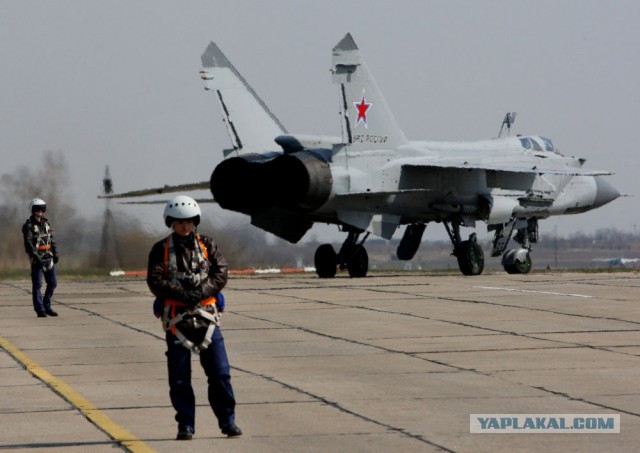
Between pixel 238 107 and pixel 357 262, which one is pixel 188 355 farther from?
pixel 357 262

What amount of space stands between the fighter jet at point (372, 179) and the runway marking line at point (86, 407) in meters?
13.9

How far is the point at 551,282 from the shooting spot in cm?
2628

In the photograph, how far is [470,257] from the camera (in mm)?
30938

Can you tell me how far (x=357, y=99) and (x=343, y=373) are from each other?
56.8ft

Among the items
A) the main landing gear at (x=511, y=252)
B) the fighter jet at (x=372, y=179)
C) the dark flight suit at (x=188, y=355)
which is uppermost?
the fighter jet at (x=372, y=179)

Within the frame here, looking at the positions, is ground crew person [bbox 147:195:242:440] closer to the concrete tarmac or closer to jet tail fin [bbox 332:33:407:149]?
the concrete tarmac

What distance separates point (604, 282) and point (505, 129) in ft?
32.8

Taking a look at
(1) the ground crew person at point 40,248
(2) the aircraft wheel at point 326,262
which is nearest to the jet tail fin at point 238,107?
(2) the aircraft wheel at point 326,262

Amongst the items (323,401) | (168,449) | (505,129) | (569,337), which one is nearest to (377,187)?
(505,129)

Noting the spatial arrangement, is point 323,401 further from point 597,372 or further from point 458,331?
point 458,331

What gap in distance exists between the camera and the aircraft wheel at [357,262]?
31030mm

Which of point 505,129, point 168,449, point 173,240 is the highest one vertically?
point 505,129

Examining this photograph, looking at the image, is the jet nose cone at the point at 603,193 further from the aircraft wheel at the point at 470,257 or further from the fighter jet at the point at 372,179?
the aircraft wheel at the point at 470,257

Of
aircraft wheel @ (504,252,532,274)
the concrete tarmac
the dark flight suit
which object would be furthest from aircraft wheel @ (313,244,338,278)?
the dark flight suit
